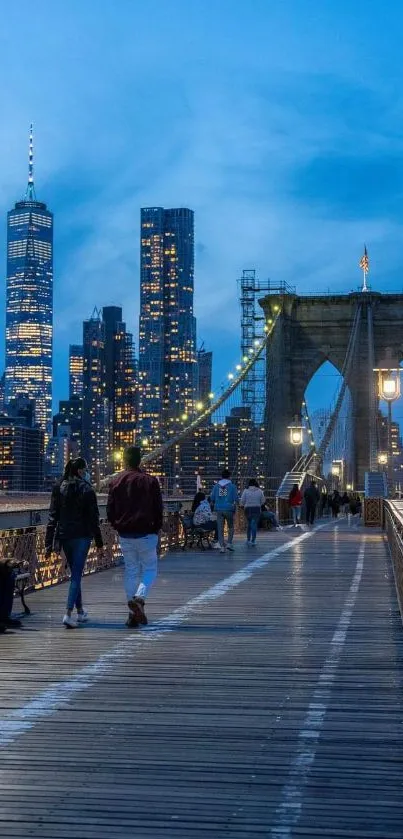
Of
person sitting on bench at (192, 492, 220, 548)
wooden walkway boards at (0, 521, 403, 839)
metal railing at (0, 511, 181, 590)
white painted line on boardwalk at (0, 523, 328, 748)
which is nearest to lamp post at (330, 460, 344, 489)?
person sitting on bench at (192, 492, 220, 548)

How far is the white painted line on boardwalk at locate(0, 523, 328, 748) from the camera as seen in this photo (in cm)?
717

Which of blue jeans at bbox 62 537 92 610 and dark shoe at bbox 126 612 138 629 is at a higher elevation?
blue jeans at bbox 62 537 92 610

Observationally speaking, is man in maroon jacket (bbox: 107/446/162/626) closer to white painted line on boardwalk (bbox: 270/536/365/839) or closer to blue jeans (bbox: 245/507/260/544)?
white painted line on boardwalk (bbox: 270/536/365/839)

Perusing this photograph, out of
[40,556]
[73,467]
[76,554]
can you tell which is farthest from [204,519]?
[76,554]

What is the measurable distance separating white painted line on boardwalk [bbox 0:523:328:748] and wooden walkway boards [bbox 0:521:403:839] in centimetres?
2

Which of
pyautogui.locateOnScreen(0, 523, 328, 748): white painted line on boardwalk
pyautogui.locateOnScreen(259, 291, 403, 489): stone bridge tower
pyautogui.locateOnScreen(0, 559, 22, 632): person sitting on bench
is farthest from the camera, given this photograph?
pyautogui.locateOnScreen(259, 291, 403, 489): stone bridge tower

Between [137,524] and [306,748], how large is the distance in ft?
16.9

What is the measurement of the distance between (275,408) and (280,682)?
70.9 m

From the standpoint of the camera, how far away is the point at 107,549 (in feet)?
68.0

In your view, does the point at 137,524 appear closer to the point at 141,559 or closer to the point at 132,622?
the point at 141,559

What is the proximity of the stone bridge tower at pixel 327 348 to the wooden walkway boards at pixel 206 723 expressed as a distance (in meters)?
65.7

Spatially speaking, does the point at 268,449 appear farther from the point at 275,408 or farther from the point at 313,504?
the point at 313,504

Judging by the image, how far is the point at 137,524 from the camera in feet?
37.7

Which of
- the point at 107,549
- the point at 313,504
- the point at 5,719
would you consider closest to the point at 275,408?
the point at 313,504
